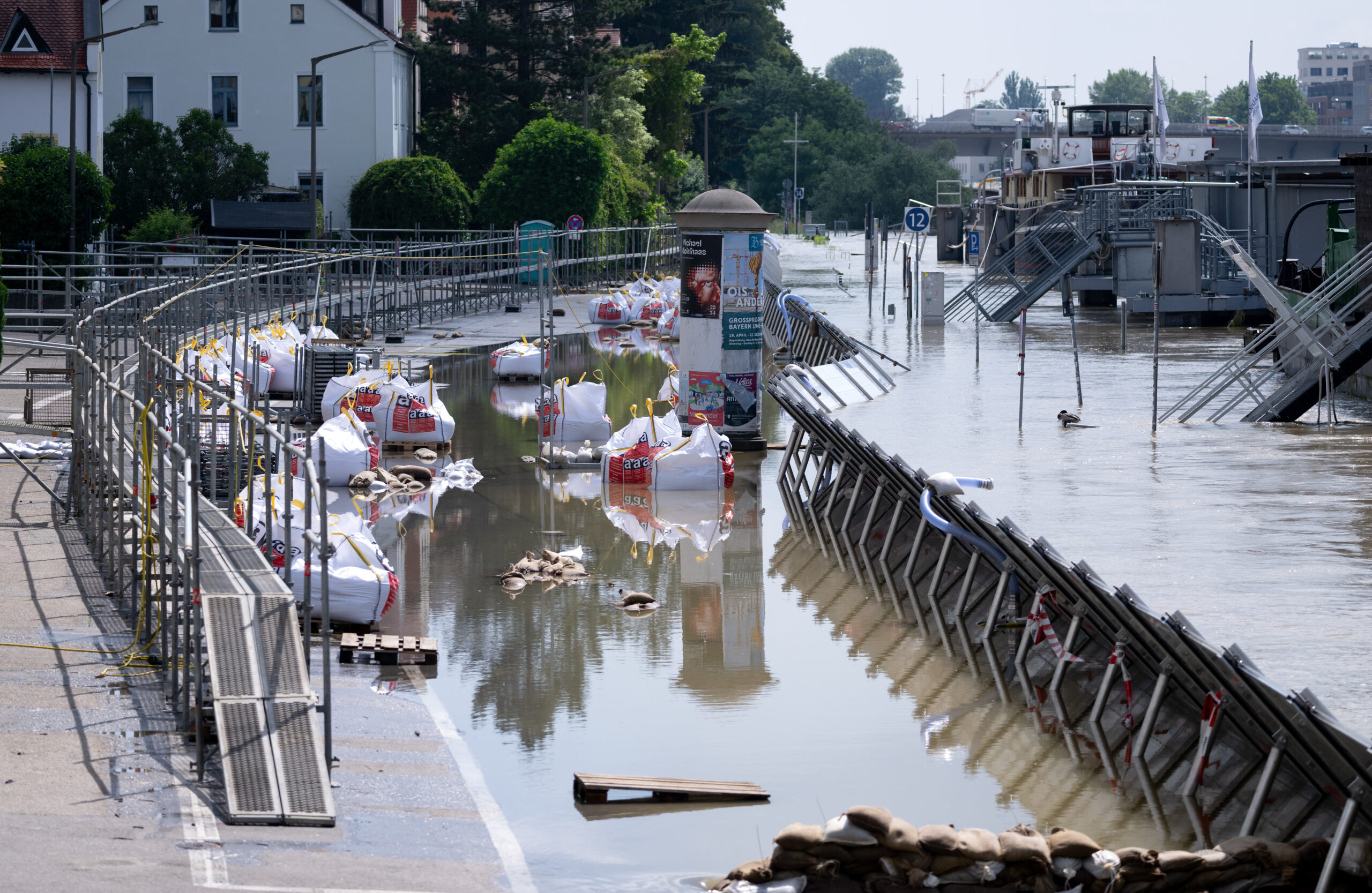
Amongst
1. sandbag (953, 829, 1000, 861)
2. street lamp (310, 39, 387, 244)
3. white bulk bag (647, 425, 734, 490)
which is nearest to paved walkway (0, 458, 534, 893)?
sandbag (953, 829, 1000, 861)

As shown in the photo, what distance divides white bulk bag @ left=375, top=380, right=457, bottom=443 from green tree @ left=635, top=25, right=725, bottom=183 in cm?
6172

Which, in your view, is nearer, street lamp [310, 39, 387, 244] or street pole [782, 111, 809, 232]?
street lamp [310, 39, 387, 244]

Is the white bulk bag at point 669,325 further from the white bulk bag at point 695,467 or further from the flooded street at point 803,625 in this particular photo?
the white bulk bag at point 695,467

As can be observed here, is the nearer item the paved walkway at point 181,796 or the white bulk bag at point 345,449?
the paved walkway at point 181,796

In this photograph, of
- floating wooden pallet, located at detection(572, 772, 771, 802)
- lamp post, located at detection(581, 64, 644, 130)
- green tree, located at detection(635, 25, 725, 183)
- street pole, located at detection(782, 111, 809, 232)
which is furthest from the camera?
street pole, located at detection(782, 111, 809, 232)

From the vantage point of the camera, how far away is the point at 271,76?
62.6 metres

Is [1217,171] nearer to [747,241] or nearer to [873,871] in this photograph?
[747,241]

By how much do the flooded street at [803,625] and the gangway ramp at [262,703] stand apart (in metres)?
1.06

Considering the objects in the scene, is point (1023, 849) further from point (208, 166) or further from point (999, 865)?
point (208, 166)

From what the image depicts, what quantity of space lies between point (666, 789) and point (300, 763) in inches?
74.0

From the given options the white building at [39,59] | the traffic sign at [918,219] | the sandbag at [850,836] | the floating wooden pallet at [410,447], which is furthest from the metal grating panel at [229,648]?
the white building at [39,59]

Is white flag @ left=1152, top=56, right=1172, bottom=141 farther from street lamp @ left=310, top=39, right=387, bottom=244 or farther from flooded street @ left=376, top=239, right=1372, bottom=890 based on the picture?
flooded street @ left=376, top=239, right=1372, bottom=890

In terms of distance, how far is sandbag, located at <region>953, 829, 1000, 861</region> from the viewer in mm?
7371

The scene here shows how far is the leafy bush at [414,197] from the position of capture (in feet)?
185
